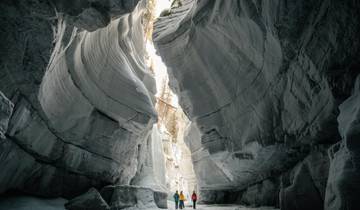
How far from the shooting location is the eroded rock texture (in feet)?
15.2

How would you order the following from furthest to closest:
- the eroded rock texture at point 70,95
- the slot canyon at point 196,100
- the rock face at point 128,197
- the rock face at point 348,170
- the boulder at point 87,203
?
the rock face at point 128,197, the boulder at point 87,203, the eroded rock texture at point 70,95, the slot canyon at point 196,100, the rock face at point 348,170

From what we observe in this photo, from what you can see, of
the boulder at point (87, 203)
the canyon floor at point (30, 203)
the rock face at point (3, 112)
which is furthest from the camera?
the boulder at point (87, 203)

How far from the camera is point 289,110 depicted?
6.03 m

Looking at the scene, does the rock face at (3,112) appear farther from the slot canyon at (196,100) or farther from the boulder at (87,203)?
the boulder at (87,203)

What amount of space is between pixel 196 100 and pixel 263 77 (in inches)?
160

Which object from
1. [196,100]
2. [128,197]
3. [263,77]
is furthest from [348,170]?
[128,197]

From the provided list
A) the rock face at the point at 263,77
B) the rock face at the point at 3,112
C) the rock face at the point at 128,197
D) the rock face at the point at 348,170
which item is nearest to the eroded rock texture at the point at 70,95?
the rock face at the point at 3,112

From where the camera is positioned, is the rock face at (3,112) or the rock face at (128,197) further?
the rock face at (128,197)

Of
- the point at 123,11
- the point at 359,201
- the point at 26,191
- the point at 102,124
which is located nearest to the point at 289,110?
the point at 359,201

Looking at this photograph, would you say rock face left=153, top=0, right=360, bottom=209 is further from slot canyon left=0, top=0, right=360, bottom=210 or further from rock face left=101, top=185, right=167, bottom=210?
rock face left=101, top=185, right=167, bottom=210

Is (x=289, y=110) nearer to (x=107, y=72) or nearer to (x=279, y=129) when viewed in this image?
(x=279, y=129)

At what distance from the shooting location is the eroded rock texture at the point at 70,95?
4.63 m

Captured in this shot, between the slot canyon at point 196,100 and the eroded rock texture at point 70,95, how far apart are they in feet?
0.12

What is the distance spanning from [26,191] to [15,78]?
4.74m
